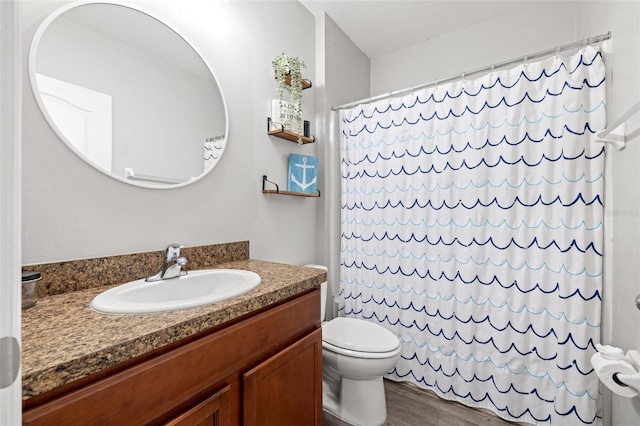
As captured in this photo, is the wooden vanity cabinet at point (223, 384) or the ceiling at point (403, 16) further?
the ceiling at point (403, 16)

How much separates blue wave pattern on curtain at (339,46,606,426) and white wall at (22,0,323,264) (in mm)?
577

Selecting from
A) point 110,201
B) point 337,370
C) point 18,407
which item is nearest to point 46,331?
point 18,407

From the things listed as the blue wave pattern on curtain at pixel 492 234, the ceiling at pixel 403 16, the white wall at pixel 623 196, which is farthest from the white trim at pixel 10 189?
the ceiling at pixel 403 16

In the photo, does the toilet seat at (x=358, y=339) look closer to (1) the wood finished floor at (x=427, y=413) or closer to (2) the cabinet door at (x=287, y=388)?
(2) the cabinet door at (x=287, y=388)

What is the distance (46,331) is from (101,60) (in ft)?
3.12

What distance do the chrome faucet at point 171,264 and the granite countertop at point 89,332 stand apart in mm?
190

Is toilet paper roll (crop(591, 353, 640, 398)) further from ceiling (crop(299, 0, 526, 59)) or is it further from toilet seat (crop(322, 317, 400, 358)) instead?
ceiling (crop(299, 0, 526, 59))

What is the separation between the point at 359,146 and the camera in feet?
6.88

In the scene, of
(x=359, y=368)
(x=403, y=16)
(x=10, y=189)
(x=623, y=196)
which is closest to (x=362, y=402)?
(x=359, y=368)

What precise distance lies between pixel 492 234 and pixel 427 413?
3.54ft

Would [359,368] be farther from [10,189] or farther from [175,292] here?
[10,189]

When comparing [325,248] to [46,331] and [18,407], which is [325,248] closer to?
[46,331]

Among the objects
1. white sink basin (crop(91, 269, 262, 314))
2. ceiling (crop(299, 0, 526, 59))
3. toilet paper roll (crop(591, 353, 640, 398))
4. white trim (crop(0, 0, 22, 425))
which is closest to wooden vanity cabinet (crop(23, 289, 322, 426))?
white sink basin (crop(91, 269, 262, 314))

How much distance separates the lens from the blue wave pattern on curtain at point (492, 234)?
1398 millimetres
